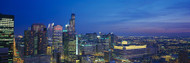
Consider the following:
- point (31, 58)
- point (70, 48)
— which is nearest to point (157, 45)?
point (70, 48)

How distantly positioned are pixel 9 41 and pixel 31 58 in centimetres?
872

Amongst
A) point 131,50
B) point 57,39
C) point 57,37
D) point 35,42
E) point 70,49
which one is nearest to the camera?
point 70,49

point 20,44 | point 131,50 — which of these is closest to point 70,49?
point 20,44

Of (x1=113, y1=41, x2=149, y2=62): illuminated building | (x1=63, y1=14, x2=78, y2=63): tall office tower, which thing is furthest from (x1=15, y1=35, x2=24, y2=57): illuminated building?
(x1=113, y1=41, x2=149, y2=62): illuminated building

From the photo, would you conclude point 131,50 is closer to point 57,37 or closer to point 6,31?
point 57,37

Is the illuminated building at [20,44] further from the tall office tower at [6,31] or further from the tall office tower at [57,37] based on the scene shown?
the tall office tower at [6,31]

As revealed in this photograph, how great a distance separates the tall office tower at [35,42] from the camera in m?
22.7

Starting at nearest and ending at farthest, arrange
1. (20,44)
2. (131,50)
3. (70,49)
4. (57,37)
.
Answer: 1. (20,44)
2. (70,49)
3. (131,50)
4. (57,37)

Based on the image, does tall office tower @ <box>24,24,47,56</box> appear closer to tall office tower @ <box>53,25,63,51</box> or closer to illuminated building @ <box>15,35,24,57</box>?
illuminated building @ <box>15,35,24,57</box>

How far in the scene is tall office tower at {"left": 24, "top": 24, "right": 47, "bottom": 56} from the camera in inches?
892

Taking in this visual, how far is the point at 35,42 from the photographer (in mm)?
23469

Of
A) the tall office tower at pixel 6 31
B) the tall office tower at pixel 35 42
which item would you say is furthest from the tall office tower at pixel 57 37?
the tall office tower at pixel 6 31

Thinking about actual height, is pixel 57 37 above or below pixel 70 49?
above

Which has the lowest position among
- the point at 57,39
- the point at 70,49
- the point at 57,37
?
the point at 70,49
